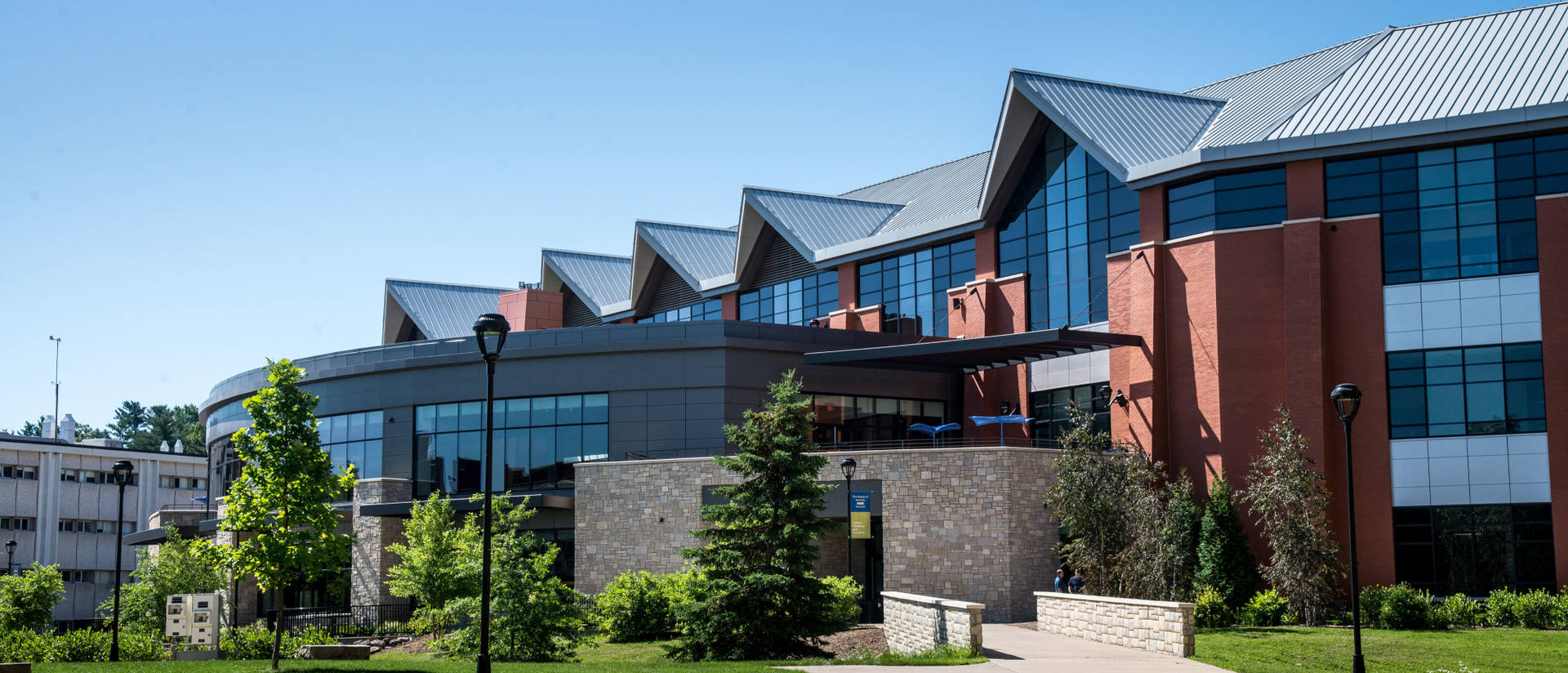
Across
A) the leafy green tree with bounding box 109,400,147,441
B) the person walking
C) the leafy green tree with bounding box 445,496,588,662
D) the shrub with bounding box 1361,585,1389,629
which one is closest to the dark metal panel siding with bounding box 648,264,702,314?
the person walking

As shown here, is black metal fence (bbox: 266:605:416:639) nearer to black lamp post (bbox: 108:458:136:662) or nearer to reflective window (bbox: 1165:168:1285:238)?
black lamp post (bbox: 108:458:136:662)

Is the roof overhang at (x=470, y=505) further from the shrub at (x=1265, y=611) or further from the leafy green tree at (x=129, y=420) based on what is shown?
the leafy green tree at (x=129, y=420)

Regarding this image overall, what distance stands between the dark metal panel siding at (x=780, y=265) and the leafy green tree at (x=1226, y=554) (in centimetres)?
2148

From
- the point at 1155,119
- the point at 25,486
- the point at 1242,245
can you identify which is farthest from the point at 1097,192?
the point at 25,486

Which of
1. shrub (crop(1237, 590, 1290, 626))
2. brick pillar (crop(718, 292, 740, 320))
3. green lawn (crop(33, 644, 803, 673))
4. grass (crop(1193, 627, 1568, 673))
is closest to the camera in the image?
green lawn (crop(33, 644, 803, 673))

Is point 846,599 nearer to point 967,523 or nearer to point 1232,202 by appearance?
point 967,523

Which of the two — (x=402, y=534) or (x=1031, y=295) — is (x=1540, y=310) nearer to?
(x=1031, y=295)

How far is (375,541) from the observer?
143ft

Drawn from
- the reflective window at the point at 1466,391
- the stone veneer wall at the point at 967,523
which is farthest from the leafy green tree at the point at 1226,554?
the reflective window at the point at 1466,391

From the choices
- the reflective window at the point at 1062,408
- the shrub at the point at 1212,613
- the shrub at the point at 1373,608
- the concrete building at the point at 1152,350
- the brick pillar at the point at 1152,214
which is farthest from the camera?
the reflective window at the point at 1062,408

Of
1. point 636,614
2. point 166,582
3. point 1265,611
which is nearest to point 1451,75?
point 1265,611

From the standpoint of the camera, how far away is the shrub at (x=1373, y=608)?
31109mm

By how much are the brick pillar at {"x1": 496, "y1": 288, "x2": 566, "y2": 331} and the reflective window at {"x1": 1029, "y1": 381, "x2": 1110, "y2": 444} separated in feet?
88.4

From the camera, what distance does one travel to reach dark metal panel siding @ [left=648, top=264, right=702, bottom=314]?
61.2 metres
